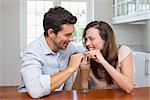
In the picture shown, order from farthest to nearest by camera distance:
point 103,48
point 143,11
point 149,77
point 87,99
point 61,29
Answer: point 143,11, point 149,77, point 103,48, point 61,29, point 87,99

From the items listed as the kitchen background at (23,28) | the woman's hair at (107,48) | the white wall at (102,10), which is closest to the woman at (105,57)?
the woman's hair at (107,48)

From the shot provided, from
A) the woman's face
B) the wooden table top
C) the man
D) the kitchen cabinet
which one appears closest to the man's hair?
the man

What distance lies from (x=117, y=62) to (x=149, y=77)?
1.50 metres

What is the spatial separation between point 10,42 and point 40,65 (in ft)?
8.64

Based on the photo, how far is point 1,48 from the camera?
3.79 metres

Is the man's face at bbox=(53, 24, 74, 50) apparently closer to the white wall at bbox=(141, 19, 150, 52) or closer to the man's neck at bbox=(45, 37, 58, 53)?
the man's neck at bbox=(45, 37, 58, 53)

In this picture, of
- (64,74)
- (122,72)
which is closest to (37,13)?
(122,72)

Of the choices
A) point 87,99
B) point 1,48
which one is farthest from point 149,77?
point 1,48

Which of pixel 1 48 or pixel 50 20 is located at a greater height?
pixel 50 20

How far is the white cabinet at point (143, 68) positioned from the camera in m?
2.85

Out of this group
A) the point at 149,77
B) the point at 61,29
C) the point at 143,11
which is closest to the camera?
the point at 61,29

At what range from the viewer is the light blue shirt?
114cm

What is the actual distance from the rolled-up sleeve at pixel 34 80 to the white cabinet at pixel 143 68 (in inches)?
73.2

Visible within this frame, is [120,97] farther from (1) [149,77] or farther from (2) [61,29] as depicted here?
(1) [149,77]
